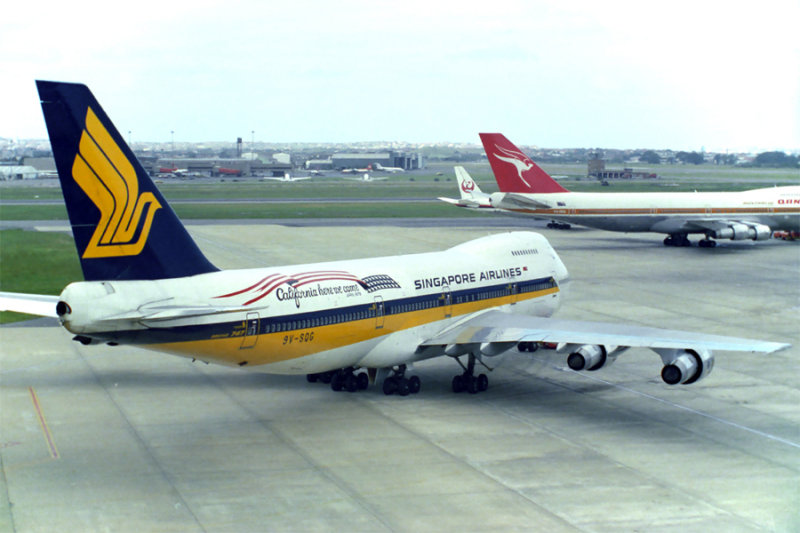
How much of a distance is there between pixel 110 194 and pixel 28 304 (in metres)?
9.01

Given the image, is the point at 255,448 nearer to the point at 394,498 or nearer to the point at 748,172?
the point at 394,498

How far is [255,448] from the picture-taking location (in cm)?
2419

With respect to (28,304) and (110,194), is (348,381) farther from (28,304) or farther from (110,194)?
(110,194)

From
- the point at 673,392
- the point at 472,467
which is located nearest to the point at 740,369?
the point at 673,392

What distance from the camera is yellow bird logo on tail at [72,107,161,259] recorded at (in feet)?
70.4

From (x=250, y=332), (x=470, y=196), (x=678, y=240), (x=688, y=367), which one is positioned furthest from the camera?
(x=470, y=196)

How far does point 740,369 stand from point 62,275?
133 ft

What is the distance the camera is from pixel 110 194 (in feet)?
72.2

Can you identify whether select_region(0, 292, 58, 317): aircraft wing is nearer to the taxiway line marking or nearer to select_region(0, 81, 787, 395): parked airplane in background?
select_region(0, 81, 787, 395): parked airplane in background

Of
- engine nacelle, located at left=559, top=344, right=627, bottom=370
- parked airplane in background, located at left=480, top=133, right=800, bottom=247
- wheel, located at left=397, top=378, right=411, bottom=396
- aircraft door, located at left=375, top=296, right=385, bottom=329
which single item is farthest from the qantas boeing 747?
engine nacelle, located at left=559, top=344, right=627, bottom=370

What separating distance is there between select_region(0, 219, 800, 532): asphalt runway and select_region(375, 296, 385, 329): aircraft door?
2569mm

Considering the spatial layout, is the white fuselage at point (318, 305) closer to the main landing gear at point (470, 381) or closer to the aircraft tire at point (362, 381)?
the aircraft tire at point (362, 381)

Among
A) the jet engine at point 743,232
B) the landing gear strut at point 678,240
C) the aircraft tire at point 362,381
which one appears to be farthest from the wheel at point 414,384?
the landing gear strut at point 678,240

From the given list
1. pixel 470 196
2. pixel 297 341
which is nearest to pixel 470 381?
pixel 297 341
